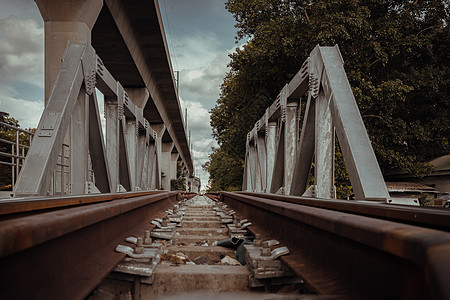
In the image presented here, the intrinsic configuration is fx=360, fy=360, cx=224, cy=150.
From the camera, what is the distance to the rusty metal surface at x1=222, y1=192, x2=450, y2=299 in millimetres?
883

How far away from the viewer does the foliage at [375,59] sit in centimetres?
1416

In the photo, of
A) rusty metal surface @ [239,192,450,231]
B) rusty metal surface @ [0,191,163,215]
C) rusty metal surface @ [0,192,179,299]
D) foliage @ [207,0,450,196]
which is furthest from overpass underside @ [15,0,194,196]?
foliage @ [207,0,450,196]

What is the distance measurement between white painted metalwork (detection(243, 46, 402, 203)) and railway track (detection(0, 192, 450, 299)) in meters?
0.73

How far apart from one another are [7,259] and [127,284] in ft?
3.83

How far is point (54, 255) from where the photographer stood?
1.59m

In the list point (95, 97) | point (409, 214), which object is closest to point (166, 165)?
point (95, 97)

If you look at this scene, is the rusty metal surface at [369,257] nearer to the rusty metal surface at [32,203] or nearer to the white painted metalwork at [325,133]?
the white painted metalwork at [325,133]

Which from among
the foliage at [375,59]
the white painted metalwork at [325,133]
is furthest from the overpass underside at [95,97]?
the foliage at [375,59]

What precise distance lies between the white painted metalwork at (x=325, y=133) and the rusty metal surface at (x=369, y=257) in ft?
4.21

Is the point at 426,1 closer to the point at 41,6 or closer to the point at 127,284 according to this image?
the point at 41,6

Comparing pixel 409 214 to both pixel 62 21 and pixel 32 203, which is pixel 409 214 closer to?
pixel 32 203

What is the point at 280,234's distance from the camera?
313cm

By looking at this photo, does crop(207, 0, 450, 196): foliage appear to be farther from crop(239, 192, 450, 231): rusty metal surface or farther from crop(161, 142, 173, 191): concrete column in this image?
crop(161, 142, 173, 191): concrete column

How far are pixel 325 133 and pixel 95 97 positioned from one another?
3251 mm
